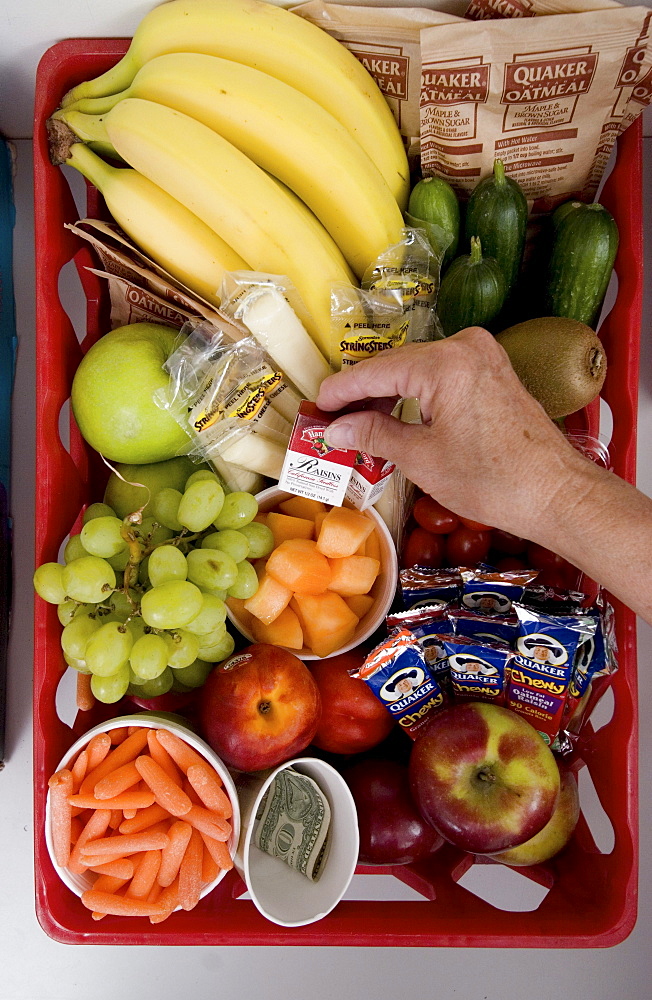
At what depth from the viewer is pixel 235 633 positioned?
1021 millimetres

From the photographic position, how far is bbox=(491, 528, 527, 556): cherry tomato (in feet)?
3.40

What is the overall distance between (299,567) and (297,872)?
1.31ft

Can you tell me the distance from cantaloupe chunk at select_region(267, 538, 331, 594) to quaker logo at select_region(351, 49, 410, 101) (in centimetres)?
63

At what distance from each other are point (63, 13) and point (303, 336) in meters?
0.52

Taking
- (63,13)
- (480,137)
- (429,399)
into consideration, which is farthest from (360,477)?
Answer: (63,13)

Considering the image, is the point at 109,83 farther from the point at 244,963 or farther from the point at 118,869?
the point at 244,963

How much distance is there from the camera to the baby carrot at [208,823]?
791 millimetres

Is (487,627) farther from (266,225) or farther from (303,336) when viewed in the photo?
(266,225)

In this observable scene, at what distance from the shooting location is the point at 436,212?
96cm

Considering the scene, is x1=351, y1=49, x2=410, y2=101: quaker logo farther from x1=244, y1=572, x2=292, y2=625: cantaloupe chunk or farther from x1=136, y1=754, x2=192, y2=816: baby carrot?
x1=136, y1=754, x2=192, y2=816: baby carrot

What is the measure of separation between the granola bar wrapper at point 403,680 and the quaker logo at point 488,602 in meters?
0.10

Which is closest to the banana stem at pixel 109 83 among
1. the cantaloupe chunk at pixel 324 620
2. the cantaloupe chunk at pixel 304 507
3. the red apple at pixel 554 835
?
the cantaloupe chunk at pixel 304 507

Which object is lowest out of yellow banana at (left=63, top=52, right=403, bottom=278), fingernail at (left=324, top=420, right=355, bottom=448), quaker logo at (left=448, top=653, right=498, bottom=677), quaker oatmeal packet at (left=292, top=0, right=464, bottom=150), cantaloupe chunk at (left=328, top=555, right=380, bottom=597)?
quaker logo at (left=448, top=653, right=498, bottom=677)

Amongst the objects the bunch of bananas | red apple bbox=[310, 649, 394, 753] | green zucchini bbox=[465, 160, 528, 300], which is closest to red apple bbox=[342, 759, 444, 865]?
red apple bbox=[310, 649, 394, 753]
